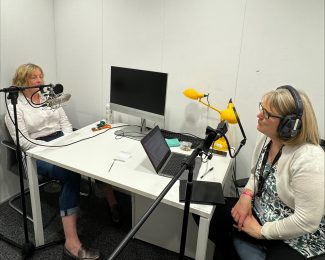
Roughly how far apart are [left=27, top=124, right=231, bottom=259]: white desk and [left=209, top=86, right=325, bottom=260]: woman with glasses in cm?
23

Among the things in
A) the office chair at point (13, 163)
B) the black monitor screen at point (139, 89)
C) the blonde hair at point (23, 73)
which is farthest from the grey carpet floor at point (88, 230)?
the blonde hair at point (23, 73)

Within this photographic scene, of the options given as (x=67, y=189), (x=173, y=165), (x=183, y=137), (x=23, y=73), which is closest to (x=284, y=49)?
(x=183, y=137)

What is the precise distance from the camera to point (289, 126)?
1163 mm

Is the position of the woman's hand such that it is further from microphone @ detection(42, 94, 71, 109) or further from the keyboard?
microphone @ detection(42, 94, 71, 109)

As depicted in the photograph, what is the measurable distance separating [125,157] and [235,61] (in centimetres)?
101

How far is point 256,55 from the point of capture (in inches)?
72.1

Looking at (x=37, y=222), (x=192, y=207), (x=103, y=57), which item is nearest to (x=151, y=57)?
(x=103, y=57)

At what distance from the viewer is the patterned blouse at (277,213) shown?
1237 mm

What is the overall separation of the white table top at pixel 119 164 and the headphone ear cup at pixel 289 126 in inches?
19.1

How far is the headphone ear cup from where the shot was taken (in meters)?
1.16

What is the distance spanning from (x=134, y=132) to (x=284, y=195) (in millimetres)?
1255

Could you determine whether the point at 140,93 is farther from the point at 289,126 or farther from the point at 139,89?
the point at 289,126

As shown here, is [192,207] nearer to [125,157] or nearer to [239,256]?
[239,256]

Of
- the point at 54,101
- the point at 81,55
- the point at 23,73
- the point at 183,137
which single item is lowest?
the point at 183,137
